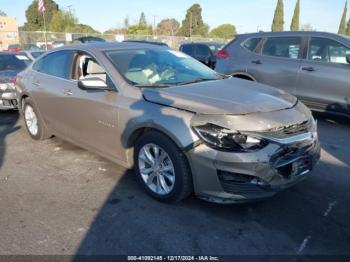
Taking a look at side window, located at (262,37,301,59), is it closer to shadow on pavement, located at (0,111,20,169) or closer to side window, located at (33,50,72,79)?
side window, located at (33,50,72,79)

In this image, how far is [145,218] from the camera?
3.34 metres

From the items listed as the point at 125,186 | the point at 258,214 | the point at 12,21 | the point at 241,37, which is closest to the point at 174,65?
the point at 125,186

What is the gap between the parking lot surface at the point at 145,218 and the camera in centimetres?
291

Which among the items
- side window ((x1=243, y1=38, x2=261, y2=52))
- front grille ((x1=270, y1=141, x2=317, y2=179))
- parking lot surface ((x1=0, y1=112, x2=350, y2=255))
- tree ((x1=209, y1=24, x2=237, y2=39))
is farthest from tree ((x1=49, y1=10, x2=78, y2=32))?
front grille ((x1=270, y1=141, x2=317, y2=179))

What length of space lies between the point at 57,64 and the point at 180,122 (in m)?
2.63

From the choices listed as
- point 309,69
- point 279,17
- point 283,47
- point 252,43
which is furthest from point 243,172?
point 279,17

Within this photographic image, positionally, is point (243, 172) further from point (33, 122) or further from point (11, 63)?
point (11, 63)

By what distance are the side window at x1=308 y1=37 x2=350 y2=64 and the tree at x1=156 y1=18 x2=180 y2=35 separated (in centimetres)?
8256

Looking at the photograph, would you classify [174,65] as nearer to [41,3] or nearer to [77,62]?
[77,62]

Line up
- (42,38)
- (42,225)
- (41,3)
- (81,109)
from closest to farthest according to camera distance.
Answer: (42,225)
(81,109)
(41,3)
(42,38)

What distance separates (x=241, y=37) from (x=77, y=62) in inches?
167

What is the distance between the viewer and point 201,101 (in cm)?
335

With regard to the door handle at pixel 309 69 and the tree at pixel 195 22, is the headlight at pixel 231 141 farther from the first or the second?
the tree at pixel 195 22

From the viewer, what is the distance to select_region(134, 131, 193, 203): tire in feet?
10.7
